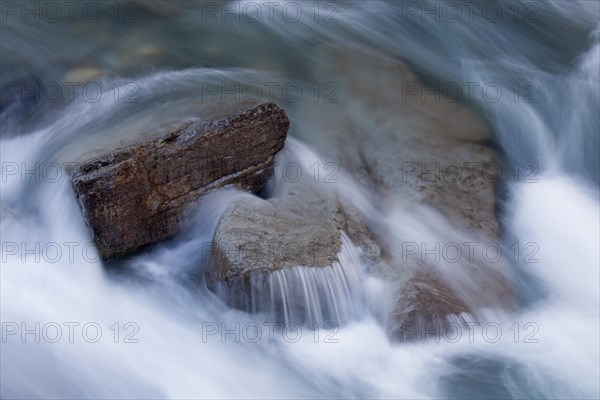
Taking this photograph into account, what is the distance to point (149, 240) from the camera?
263 inches

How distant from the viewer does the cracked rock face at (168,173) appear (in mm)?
6133

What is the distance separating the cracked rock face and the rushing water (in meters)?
0.21

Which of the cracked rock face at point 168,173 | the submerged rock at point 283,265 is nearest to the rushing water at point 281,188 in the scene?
the submerged rock at point 283,265

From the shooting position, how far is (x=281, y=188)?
7.06 metres

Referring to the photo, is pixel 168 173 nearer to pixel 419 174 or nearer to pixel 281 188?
pixel 281 188

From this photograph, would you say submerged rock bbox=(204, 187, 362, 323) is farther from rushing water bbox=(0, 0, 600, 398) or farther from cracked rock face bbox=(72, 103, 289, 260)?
cracked rock face bbox=(72, 103, 289, 260)

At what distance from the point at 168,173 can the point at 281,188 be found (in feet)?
3.66

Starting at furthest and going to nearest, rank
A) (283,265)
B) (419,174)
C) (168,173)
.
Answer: (419,174) < (168,173) < (283,265)

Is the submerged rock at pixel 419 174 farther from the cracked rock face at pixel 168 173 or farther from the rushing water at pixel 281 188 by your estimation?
the cracked rock face at pixel 168 173

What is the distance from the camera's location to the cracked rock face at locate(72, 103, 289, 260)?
6.13m

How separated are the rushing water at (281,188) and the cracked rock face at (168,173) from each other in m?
0.21

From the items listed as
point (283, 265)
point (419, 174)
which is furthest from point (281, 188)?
point (419, 174)

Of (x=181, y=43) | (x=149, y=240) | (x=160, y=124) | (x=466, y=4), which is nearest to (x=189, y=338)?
(x=149, y=240)

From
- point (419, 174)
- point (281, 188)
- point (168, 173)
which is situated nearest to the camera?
point (168, 173)
